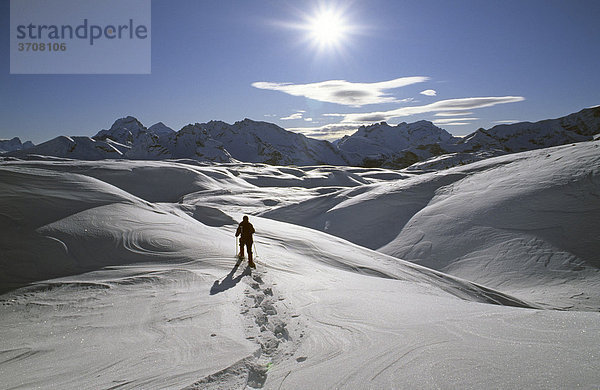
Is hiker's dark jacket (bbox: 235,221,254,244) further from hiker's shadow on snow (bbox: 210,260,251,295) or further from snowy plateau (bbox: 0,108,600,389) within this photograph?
hiker's shadow on snow (bbox: 210,260,251,295)

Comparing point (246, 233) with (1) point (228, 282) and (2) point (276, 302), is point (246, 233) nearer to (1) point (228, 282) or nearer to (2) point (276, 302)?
(1) point (228, 282)

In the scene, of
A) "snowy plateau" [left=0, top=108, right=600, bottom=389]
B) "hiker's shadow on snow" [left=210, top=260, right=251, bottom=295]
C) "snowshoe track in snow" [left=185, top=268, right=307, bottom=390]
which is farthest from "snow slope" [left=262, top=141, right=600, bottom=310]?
"hiker's shadow on snow" [left=210, top=260, right=251, bottom=295]

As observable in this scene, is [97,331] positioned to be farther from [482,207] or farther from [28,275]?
[482,207]

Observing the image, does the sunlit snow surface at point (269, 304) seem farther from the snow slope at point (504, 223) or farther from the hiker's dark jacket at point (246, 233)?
the hiker's dark jacket at point (246, 233)

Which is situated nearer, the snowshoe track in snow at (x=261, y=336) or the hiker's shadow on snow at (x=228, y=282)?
the snowshoe track in snow at (x=261, y=336)

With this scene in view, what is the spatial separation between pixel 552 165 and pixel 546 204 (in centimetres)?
440

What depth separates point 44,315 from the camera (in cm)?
367

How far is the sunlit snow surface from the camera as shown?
2.68m

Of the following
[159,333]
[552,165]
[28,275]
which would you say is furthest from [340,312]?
[552,165]

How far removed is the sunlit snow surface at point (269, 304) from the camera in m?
2.68

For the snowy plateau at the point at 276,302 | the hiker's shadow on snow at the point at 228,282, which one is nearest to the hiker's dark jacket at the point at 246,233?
the snowy plateau at the point at 276,302

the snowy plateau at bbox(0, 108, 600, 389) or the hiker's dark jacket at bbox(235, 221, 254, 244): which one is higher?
the hiker's dark jacket at bbox(235, 221, 254, 244)

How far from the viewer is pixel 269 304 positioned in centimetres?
439

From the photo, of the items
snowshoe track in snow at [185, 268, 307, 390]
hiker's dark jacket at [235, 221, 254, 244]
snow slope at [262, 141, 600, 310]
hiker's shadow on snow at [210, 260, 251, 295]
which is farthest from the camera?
snow slope at [262, 141, 600, 310]
